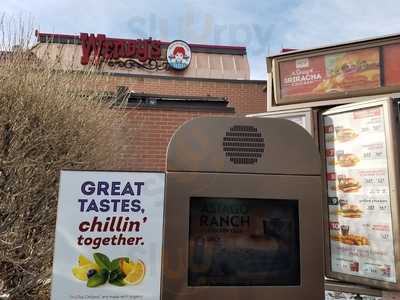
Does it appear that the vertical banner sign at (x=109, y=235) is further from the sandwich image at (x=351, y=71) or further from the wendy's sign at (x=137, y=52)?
the wendy's sign at (x=137, y=52)

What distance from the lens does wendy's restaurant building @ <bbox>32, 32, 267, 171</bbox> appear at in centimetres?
926

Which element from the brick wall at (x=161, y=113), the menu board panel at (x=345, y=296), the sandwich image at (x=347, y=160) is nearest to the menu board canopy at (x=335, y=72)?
the sandwich image at (x=347, y=160)

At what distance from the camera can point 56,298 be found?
2.82 m

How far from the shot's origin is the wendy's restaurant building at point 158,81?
364 inches

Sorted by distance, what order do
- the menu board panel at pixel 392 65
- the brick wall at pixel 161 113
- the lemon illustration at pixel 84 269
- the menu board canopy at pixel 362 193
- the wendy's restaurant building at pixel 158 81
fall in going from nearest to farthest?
1. the lemon illustration at pixel 84 269
2. the menu board canopy at pixel 362 193
3. the menu board panel at pixel 392 65
4. the brick wall at pixel 161 113
5. the wendy's restaurant building at pixel 158 81

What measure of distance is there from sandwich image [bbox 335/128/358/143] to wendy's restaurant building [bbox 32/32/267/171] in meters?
2.85

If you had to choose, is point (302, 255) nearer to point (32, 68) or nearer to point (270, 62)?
point (270, 62)

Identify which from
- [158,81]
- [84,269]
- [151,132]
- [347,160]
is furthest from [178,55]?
[84,269]

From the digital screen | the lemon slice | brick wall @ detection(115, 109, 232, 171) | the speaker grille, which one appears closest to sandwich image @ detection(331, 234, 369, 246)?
the digital screen

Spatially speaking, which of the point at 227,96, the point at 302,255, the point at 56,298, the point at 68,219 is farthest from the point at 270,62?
the point at 227,96

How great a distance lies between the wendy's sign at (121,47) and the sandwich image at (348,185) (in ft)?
48.5

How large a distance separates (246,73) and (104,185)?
15.9 m

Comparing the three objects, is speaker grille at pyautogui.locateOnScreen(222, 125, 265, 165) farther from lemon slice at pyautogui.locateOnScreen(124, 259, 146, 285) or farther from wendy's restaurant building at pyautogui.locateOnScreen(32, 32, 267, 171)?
wendy's restaurant building at pyautogui.locateOnScreen(32, 32, 267, 171)

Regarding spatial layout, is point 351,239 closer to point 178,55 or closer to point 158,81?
point 158,81
